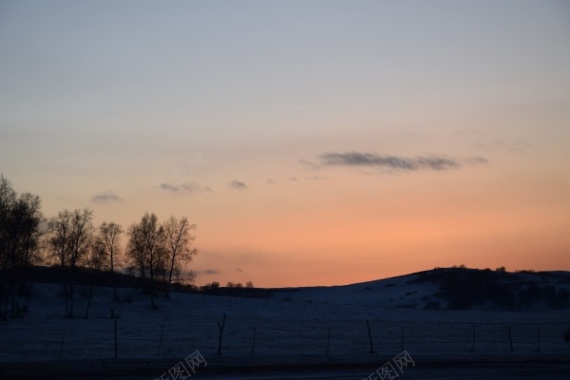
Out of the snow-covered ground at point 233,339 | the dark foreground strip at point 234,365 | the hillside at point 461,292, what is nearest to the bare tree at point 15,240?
the snow-covered ground at point 233,339

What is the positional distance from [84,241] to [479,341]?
50247 mm

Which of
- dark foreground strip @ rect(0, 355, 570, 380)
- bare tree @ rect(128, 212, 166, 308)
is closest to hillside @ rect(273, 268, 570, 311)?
bare tree @ rect(128, 212, 166, 308)

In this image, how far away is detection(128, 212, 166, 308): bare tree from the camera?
102262 mm

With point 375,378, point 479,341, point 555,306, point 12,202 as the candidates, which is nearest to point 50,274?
point 12,202

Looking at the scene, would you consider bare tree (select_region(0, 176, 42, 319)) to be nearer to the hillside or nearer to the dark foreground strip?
the dark foreground strip

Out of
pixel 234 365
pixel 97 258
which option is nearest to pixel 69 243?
pixel 97 258

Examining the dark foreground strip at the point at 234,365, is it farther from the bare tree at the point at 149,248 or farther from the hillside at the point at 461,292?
the hillside at the point at 461,292

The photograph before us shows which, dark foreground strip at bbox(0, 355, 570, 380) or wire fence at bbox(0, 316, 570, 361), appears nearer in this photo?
dark foreground strip at bbox(0, 355, 570, 380)

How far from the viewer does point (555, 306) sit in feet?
428

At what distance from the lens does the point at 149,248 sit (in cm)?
10406

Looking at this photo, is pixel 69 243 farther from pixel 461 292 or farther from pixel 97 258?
pixel 461 292

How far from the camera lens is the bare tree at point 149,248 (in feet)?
336

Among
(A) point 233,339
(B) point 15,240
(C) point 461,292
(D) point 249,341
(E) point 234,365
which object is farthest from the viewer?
(C) point 461,292

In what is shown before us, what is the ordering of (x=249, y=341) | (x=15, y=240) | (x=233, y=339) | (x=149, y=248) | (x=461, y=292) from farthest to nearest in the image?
(x=461, y=292), (x=149, y=248), (x=15, y=240), (x=233, y=339), (x=249, y=341)
